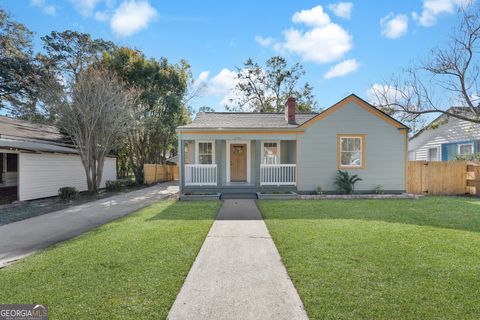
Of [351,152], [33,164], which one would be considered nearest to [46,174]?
[33,164]

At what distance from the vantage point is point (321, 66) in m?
17.2

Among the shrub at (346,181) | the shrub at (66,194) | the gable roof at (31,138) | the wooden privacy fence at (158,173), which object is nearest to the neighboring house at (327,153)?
the shrub at (346,181)

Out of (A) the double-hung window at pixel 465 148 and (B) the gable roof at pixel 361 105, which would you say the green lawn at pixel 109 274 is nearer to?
Result: (B) the gable roof at pixel 361 105

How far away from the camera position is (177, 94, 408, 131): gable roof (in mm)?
11992

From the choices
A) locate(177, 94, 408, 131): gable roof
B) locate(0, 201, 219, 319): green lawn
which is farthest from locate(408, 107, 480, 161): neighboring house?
locate(0, 201, 219, 319): green lawn

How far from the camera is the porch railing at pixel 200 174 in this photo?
39.7 feet

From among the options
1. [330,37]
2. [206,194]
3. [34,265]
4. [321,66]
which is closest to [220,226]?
[34,265]

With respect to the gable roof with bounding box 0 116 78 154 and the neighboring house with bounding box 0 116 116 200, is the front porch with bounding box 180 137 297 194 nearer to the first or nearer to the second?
the neighboring house with bounding box 0 116 116 200

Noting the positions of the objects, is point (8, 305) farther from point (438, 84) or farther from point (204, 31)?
point (438, 84)

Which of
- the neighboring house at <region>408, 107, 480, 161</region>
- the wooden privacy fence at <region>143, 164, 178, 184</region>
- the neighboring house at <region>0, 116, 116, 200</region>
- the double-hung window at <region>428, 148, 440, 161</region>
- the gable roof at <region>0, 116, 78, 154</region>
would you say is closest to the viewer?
the neighboring house at <region>0, 116, 116, 200</region>

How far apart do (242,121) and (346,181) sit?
5.98 metres

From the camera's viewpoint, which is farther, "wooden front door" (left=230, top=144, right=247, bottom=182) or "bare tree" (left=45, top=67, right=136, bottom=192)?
"wooden front door" (left=230, top=144, right=247, bottom=182)

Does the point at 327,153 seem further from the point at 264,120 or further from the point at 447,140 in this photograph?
the point at 447,140

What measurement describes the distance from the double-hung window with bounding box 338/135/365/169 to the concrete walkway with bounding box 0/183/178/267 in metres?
9.32
